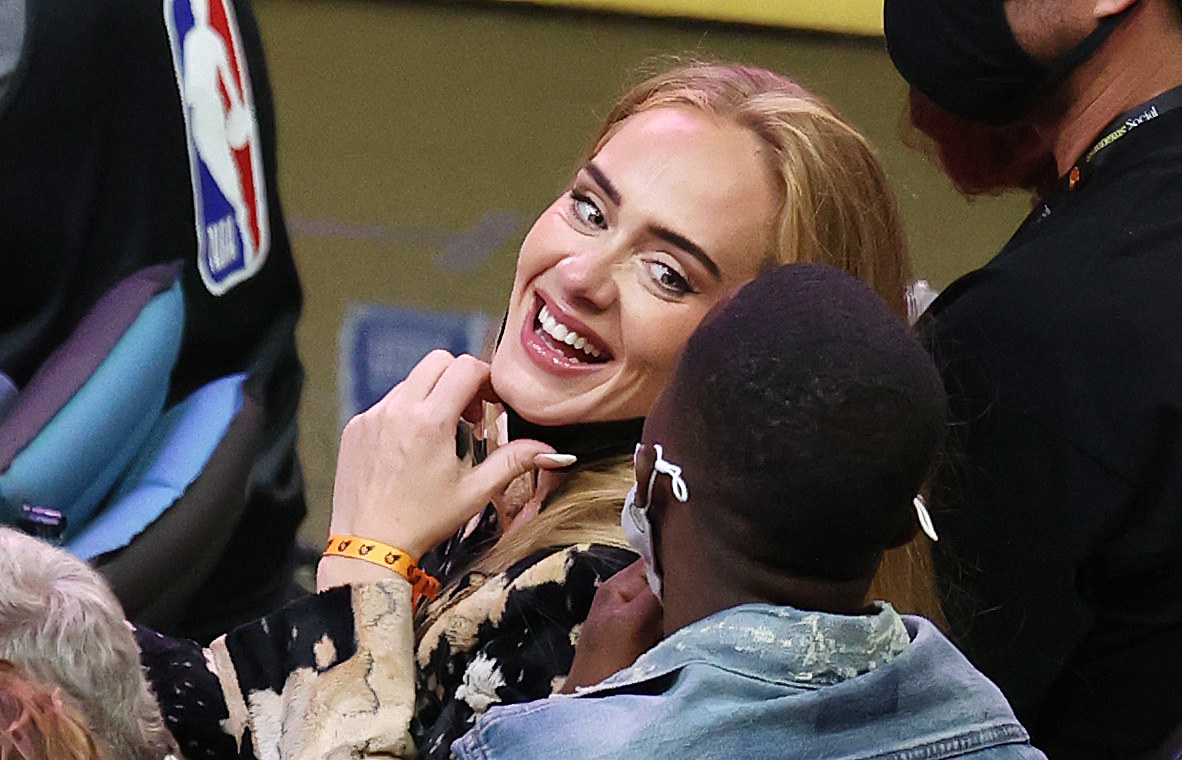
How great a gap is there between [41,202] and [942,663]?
4.33 feet

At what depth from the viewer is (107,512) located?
1.80 metres

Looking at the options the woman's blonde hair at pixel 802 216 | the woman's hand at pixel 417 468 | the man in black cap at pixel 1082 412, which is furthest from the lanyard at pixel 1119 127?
the woman's hand at pixel 417 468

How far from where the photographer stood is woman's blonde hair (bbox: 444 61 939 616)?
1155 millimetres

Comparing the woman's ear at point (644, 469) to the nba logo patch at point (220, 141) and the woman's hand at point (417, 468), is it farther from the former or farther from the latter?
the nba logo patch at point (220, 141)

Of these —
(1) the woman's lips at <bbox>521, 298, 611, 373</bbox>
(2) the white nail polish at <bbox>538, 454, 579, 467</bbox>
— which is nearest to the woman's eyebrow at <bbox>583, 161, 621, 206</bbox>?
(1) the woman's lips at <bbox>521, 298, 611, 373</bbox>

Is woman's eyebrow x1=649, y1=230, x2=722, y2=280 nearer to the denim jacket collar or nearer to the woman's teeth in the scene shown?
the woman's teeth

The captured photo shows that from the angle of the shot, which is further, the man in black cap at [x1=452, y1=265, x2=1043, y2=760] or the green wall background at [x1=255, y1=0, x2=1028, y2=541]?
the green wall background at [x1=255, y1=0, x2=1028, y2=541]

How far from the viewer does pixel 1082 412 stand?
46.3 inches

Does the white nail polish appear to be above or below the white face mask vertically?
below

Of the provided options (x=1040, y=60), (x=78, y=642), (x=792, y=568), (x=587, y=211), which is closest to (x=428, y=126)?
(x=587, y=211)

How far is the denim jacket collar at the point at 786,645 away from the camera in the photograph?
0.73 meters

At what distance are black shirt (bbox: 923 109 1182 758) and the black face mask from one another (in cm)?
12

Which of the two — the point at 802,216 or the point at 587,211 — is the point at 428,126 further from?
the point at 802,216

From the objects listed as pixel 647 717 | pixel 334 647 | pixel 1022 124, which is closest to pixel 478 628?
pixel 334 647
